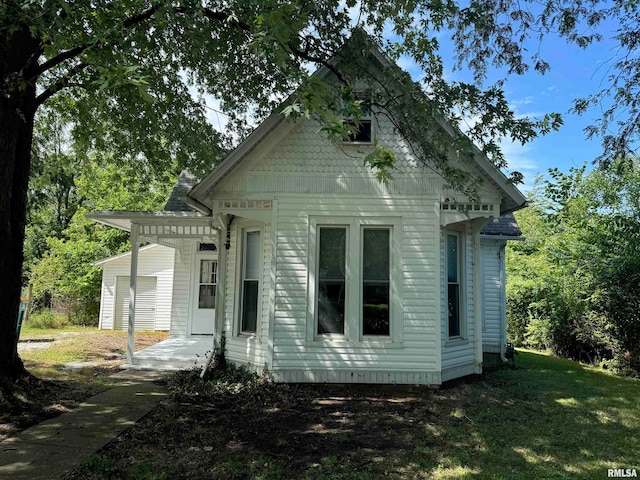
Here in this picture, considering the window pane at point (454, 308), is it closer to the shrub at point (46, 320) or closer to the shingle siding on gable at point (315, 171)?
the shingle siding on gable at point (315, 171)

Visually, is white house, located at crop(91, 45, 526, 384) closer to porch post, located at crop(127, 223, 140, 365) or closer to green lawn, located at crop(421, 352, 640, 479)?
green lawn, located at crop(421, 352, 640, 479)

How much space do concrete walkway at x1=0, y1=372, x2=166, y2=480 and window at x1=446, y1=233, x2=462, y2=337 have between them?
5.74 metres

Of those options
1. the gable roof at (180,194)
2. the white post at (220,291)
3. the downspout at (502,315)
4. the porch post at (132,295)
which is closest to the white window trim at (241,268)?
the white post at (220,291)

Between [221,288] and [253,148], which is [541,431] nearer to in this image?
[221,288]

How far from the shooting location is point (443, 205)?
8.63 m

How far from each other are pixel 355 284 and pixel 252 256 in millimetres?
2265

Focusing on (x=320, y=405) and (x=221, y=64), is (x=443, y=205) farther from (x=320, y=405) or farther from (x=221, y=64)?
(x=221, y=64)

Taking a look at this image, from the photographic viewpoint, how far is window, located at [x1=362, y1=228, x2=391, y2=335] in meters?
8.34

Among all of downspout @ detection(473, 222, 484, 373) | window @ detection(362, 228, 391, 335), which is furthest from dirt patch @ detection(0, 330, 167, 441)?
downspout @ detection(473, 222, 484, 373)

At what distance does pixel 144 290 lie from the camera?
1900 cm

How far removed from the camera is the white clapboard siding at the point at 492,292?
1228cm

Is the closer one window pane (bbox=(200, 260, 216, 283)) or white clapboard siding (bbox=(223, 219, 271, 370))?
white clapboard siding (bbox=(223, 219, 271, 370))

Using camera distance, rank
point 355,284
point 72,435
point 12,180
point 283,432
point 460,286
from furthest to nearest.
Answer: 1. point 460,286
2. point 355,284
3. point 12,180
4. point 283,432
5. point 72,435

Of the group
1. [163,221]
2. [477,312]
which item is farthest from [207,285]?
[477,312]
